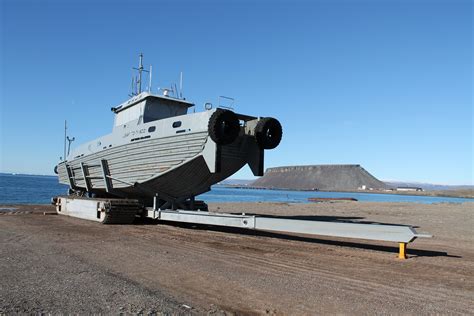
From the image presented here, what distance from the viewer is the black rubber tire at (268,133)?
13.5 meters

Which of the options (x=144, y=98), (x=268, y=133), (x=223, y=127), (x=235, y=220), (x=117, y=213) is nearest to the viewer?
(x=235, y=220)

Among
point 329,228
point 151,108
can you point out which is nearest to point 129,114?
point 151,108

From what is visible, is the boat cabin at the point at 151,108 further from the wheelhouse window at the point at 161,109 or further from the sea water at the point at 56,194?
the sea water at the point at 56,194

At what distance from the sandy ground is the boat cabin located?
6.00 m

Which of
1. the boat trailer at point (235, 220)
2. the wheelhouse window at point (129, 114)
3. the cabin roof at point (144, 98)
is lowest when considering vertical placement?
the boat trailer at point (235, 220)

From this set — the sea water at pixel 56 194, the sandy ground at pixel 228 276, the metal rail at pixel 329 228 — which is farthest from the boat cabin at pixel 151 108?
the sea water at pixel 56 194

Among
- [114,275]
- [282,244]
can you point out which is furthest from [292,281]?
[282,244]

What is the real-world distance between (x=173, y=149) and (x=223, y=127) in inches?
86.8

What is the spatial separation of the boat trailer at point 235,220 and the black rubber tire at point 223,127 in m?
2.36

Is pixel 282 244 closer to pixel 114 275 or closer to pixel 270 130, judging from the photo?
pixel 270 130

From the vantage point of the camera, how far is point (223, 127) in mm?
12641

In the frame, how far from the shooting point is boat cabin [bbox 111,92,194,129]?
16.5m

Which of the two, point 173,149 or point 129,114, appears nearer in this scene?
point 173,149

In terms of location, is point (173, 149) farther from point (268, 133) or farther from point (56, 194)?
point (56, 194)
